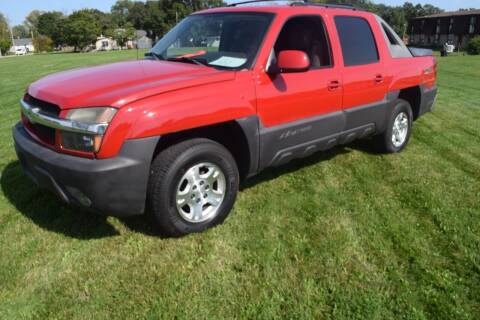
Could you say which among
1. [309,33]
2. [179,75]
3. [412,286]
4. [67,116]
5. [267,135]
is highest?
[309,33]

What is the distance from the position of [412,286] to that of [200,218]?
1.73 m

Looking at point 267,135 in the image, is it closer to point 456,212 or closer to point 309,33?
point 309,33

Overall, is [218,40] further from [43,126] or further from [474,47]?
[474,47]

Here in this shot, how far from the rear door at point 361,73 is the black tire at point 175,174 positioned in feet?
5.68

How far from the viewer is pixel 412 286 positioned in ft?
9.47

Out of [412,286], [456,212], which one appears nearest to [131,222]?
[412,286]

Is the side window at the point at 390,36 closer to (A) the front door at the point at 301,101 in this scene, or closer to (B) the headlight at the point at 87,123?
(A) the front door at the point at 301,101

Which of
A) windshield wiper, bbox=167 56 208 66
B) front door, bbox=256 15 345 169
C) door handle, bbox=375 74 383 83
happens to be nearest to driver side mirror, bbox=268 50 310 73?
front door, bbox=256 15 345 169

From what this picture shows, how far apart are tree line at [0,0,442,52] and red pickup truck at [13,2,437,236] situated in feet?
215

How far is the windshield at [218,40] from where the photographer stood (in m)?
3.71

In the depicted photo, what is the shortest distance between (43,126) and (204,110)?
129 cm

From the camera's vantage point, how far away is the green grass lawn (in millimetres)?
2693

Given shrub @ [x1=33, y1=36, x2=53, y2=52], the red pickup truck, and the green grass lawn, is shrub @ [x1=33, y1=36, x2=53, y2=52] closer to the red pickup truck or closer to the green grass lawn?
the green grass lawn

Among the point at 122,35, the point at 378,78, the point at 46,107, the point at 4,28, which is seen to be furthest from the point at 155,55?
the point at 4,28
